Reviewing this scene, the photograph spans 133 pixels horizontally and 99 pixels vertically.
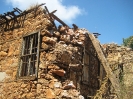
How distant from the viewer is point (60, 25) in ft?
20.9

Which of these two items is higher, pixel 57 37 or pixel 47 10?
pixel 47 10

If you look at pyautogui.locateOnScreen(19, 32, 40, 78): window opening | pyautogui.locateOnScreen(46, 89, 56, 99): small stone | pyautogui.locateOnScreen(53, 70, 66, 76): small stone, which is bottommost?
pyautogui.locateOnScreen(46, 89, 56, 99): small stone

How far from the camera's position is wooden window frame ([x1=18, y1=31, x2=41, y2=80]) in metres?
5.96

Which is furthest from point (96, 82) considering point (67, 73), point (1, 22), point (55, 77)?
point (1, 22)

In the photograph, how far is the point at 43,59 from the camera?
558 centimetres

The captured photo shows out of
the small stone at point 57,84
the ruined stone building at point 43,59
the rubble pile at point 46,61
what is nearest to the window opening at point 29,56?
the ruined stone building at point 43,59

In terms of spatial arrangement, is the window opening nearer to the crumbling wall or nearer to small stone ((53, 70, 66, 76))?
the crumbling wall

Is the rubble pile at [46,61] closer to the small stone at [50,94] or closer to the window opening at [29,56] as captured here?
the small stone at [50,94]

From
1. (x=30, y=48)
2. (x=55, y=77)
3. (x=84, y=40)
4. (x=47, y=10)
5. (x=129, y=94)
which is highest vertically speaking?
(x=47, y=10)

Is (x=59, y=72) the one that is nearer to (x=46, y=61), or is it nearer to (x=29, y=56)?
(x=46, y=61)

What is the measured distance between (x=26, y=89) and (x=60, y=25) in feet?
8.42

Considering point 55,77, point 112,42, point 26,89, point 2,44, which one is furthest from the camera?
point 112,42

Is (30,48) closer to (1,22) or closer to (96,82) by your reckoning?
(1,22)

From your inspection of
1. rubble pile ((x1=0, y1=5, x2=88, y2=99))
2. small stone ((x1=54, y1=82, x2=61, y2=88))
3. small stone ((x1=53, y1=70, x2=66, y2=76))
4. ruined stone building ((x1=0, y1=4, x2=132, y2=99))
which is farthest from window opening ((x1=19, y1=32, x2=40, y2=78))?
small stone ((x1=54, y1=82, x2=61, y2=88))
